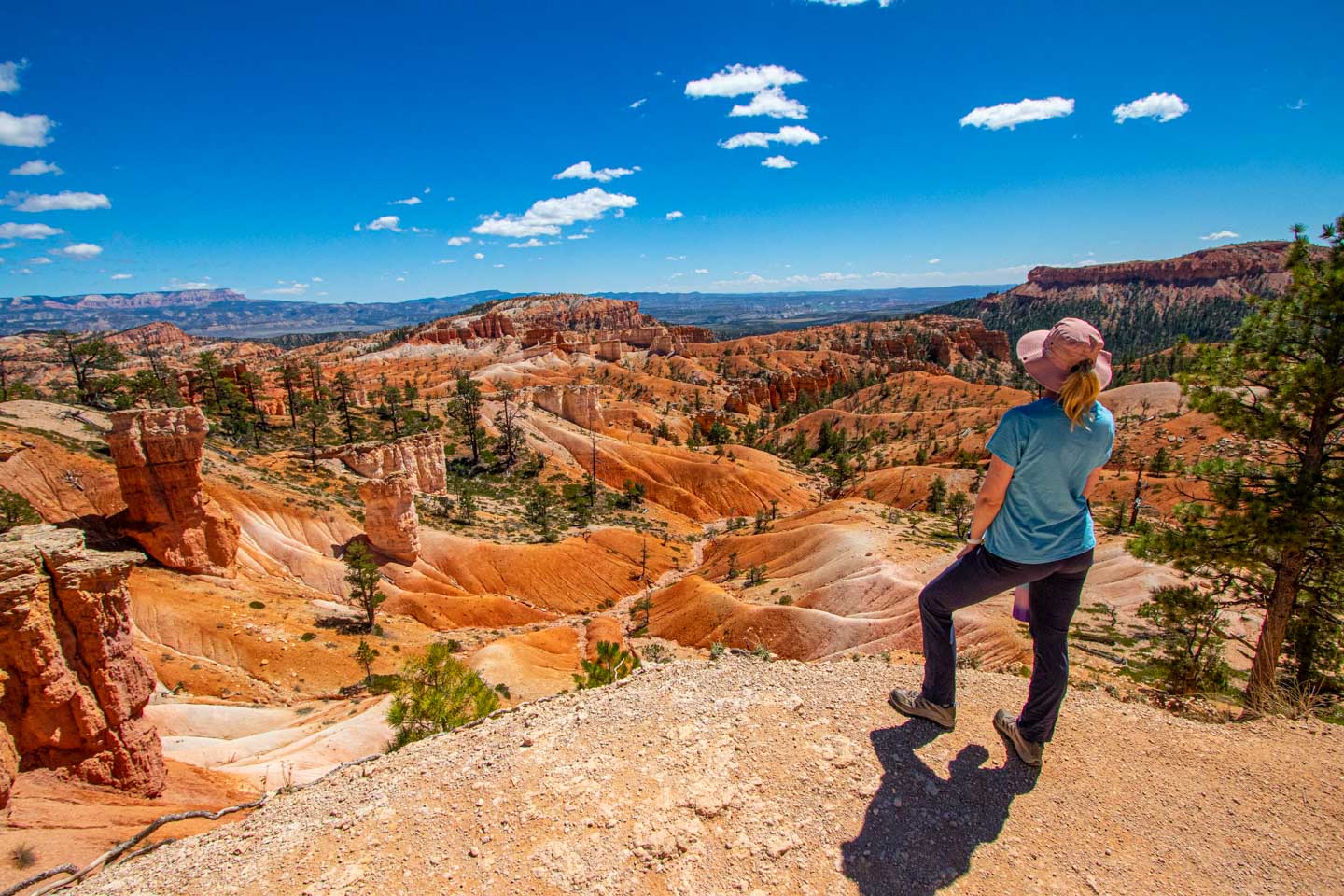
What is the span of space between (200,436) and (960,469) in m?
66.3

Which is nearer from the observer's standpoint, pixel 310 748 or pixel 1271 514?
pixel 1271 514

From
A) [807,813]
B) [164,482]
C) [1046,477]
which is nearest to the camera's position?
[1046,477]

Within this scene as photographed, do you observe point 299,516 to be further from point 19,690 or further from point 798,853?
point 798,853

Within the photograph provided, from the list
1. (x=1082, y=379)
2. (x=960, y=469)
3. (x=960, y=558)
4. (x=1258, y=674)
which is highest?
(x=1082, y=379)

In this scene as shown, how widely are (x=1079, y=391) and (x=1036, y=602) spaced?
81.1 inches

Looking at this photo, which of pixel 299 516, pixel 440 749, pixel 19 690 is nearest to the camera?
pixel 440 749

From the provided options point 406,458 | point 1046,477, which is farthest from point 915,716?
point 406,458

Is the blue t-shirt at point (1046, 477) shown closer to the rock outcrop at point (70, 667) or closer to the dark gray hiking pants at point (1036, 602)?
the dark gray hiking pants at point (1036, 602)

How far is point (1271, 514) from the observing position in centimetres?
874

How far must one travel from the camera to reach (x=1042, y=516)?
15.7 ft

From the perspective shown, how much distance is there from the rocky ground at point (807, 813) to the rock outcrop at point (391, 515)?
1221 inches

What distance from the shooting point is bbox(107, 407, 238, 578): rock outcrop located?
24469 millimetres

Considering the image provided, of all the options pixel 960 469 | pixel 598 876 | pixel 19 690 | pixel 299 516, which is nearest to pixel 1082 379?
pixel 598 876

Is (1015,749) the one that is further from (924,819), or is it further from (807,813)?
(807,813)
